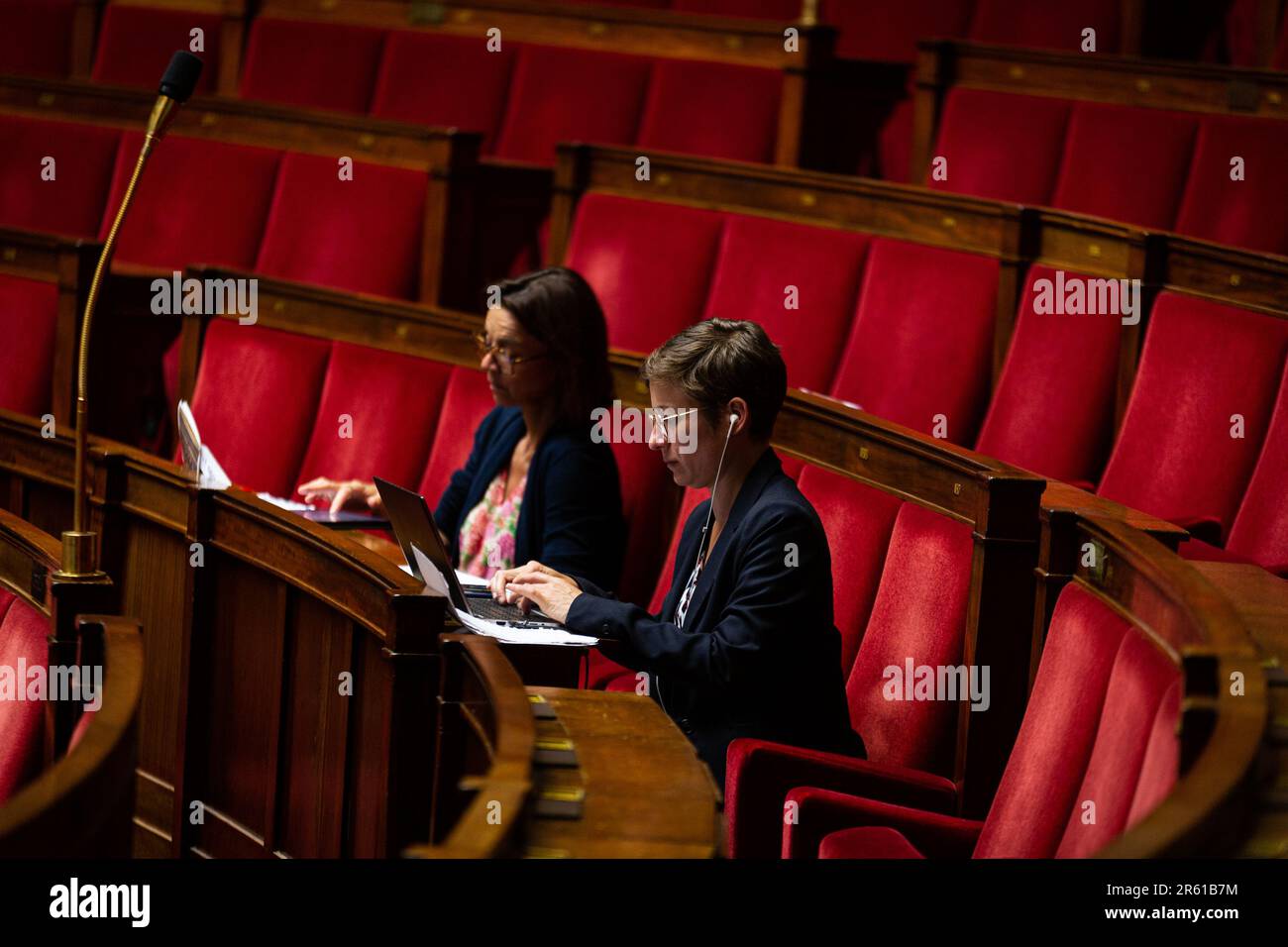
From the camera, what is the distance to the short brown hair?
58 centimetres

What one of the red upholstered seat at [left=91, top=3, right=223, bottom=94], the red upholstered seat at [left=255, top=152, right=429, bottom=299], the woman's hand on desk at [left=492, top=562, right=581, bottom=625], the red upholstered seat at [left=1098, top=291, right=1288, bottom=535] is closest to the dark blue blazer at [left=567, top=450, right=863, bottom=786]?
the woman's hand on desk at [left=492, top=562, right=581, bottom=625]

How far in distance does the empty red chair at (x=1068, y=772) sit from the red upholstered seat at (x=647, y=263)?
489mm

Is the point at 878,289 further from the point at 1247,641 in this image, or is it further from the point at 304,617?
the point at 1247,641

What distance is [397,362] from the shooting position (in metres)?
0.92

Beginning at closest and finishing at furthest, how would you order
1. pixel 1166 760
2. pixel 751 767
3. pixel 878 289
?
pixel 1166 760 → pixel 751 767 → pixel 878 289

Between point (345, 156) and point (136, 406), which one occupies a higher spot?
point (345, 156)

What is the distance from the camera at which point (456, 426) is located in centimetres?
89

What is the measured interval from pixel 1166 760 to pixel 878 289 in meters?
0.59

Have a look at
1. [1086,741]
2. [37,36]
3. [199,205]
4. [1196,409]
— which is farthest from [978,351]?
[37,36]

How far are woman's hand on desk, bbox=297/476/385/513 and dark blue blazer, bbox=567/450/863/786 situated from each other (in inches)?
10.7

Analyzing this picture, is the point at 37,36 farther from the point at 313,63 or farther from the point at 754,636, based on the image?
the point at 754,636

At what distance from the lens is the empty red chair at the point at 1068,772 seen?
1.25 feet

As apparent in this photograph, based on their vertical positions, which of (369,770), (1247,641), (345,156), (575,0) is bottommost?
(369,770)
